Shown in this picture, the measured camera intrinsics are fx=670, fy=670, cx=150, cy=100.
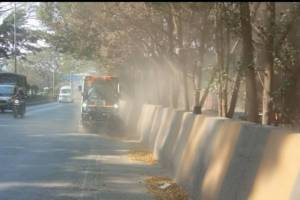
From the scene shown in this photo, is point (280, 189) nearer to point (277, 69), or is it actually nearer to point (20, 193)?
point (20, 193)

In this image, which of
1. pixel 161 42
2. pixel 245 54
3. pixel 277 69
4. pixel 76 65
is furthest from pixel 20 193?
pixel 76 65

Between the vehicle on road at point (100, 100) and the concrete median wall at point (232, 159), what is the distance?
53.5ft

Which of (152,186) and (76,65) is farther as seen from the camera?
(76,65)

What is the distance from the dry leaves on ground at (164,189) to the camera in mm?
11988

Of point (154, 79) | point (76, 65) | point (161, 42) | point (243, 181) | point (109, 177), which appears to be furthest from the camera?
point (76, 65)

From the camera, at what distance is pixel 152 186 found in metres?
13.4

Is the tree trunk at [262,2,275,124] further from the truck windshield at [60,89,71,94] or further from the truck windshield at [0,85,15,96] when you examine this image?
the truck windshield at [60,89,71,94]

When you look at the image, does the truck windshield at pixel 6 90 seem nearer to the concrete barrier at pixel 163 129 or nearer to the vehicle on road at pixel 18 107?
the vehicle on road at pixel 18 107

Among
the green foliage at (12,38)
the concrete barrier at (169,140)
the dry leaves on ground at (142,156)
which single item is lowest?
the dry leaves on ground at (142,156)

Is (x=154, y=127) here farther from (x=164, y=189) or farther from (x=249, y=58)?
→ (x=249, y=58)

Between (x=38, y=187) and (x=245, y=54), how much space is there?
4676 mm

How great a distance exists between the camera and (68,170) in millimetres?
15547

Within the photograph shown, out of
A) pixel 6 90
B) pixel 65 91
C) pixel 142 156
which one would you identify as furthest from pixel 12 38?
pixel 142 156

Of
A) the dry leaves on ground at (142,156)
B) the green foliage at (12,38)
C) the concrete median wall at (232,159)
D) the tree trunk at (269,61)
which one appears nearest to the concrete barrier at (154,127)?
the dry leaves on ground at (142,156)
